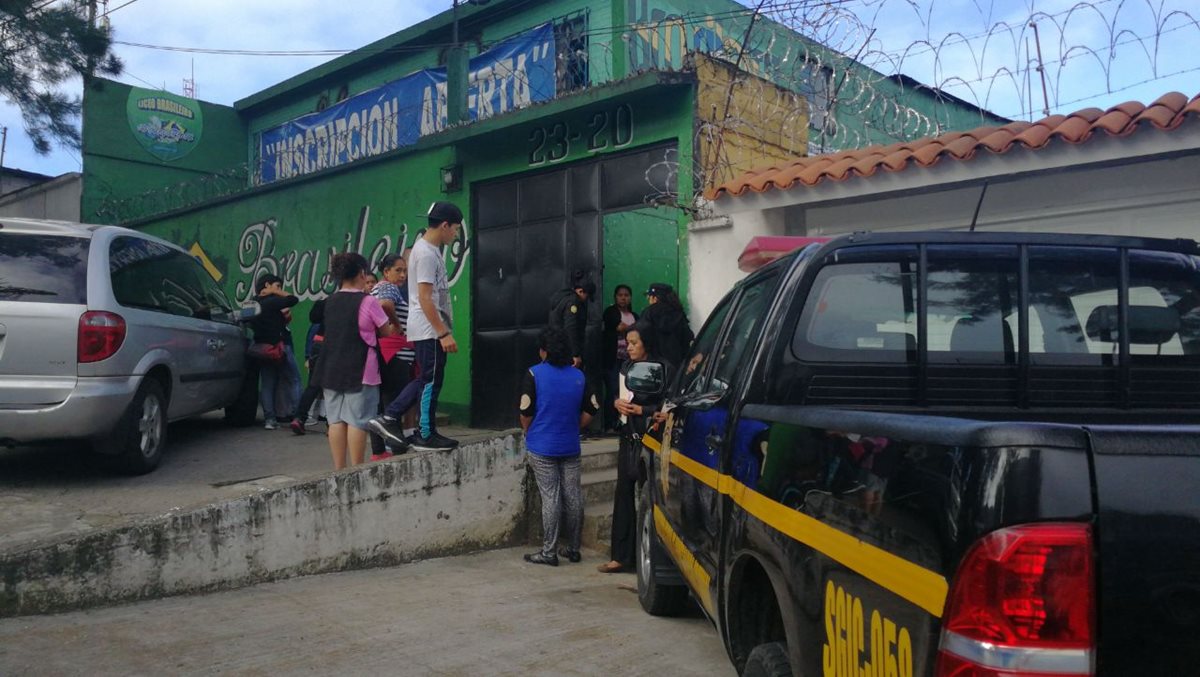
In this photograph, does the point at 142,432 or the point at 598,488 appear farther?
the point at 598,488

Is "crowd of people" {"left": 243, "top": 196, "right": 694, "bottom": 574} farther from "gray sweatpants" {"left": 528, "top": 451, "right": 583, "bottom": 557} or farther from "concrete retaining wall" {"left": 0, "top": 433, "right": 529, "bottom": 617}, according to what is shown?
"concrete retaining wall" {"left": 0, "top": 433, "right": 529, "bottom": 617}

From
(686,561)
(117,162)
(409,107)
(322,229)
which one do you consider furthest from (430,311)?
(117,162)

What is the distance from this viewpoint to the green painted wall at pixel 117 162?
16.4 m

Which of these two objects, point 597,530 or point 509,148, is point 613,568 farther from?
point 509,148

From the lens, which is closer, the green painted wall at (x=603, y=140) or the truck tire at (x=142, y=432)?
the truck tire at (x=142, y=432)

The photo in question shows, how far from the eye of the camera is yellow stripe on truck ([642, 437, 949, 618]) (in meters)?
1.68

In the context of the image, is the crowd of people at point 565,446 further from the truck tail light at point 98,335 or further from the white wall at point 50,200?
the white wall at point 50,200

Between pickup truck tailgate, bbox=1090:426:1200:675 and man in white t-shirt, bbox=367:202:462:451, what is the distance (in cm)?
474

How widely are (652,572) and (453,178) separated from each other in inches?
278

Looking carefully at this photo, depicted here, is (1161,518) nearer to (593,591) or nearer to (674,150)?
(593,591)

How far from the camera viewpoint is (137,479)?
21.4 feet

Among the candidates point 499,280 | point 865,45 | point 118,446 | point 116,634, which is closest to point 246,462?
point 118,446

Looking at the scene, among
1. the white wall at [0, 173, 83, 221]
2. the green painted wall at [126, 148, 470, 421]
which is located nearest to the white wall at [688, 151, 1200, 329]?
the green painted wall at [126, 148, 470, 421]

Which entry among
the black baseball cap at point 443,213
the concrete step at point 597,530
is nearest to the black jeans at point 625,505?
the concrete step at point 597,530
